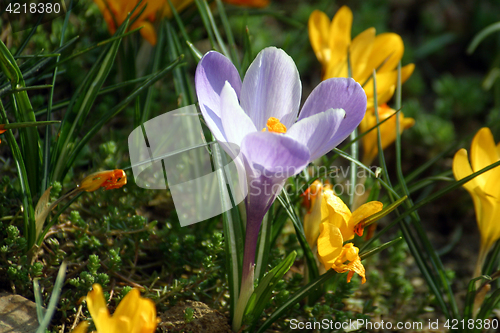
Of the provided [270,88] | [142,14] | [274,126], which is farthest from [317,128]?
[142,14]

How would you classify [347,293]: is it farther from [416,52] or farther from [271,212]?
[416,52]

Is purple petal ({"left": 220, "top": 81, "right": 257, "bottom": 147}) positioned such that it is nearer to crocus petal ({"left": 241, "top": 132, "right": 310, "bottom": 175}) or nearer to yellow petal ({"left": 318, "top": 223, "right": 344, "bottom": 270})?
crocus petal ({"left": 241, "top": 132, "right": 310, "bottom": 175})

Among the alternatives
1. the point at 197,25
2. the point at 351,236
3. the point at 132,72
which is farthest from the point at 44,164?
the point at 197,25

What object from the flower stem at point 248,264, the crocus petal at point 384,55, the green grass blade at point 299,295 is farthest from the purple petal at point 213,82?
the crocus petal at point 384,55

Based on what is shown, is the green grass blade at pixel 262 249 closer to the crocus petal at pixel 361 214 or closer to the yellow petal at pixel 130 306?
the crocus petal at pixel 361 214

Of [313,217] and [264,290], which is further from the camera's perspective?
[313,217]

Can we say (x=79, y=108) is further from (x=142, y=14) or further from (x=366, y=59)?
(x=366, y=59)

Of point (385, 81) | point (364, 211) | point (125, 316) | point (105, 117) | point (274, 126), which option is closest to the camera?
point (125, 316)
